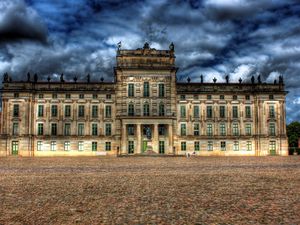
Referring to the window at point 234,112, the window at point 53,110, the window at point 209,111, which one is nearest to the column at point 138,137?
the window at point 209,111

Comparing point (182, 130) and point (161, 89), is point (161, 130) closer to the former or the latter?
point (182, 130)

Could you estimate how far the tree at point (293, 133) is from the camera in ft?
287

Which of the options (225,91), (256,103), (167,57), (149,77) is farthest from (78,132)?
(256,103)

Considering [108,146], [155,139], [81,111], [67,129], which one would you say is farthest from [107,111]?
[155,139]

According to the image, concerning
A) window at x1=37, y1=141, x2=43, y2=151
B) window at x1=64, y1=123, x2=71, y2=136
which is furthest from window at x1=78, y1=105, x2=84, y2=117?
window at x1=37, y1=141, x2=43, y2=151

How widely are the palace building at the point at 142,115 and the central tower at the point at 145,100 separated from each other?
0.15 m

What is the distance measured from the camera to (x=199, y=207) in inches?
347

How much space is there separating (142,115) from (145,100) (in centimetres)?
230

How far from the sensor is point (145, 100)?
56.0 metres

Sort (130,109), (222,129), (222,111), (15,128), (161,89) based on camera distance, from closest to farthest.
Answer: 1. (15,128)
2. (130,109)
3. (161,89)
4. (222,129)
5. (222,111)

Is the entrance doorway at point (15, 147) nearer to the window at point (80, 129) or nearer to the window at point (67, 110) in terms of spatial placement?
the window at point (67, 110)

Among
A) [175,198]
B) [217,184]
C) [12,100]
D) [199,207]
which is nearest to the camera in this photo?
[199,207]

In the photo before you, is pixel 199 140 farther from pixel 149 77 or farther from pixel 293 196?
pixel 293 196

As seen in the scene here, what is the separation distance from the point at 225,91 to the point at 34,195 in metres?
49.6
